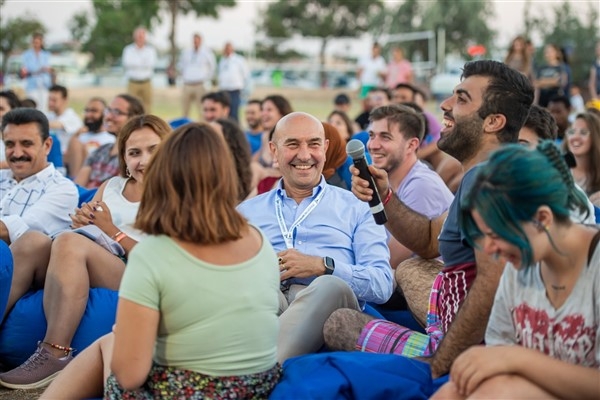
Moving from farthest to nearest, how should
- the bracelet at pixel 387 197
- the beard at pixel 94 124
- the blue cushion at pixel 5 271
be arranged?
the beard at pixel 94 124 → the blue cushion at pixel 5 271 → the bracelet at pixel 387 197

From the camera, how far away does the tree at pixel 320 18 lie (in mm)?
62469

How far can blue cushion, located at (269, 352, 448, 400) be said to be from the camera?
3330 millimetres

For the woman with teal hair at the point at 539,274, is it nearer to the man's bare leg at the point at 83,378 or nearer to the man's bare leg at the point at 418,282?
the man's bare leg at the point at 83,378

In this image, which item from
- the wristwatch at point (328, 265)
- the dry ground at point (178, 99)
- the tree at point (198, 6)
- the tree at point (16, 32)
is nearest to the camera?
the wristwatch at point (328, 265)

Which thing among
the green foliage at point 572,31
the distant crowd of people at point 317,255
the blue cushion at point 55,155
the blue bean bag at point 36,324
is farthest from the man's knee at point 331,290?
the green foliage at point 572,31

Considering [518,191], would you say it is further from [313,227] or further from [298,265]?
[313,227]

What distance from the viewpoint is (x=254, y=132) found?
11.4 metres

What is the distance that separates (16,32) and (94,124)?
27915 millimetres

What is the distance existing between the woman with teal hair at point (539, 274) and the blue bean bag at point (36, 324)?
245 centimetres

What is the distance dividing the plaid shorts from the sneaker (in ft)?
5.61

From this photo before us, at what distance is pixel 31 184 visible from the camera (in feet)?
19.2

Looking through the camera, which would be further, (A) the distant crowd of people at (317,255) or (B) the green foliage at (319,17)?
(B) the green foliage at (319,17)

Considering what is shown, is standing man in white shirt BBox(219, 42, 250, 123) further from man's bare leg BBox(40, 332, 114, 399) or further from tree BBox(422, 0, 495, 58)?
tree BBox(422, 0, 495, 58)

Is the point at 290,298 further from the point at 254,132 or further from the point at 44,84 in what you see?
the point at 44,84
